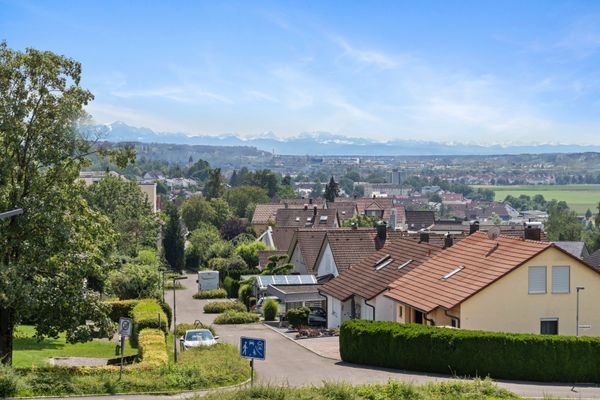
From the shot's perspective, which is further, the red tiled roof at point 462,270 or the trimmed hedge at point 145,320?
the trimmed hedge at point 145,320

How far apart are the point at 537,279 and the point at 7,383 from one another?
21780 millimetres

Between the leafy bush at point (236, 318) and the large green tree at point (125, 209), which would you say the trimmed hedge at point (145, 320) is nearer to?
the leafy bush at point (236, 318)

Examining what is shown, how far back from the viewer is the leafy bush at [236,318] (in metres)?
51.5

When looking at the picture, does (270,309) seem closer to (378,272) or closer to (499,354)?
(378,272)

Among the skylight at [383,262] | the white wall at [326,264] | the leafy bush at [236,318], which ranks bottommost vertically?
the leafy bush at [236,318]

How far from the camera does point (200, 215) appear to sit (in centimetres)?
12006

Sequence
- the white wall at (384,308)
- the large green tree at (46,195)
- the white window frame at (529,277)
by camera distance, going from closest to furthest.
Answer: the large green tree at (46,195) < the white window frame at (529,277) < the white wall at (384,308)

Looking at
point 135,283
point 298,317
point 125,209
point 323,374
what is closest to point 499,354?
point 323,374

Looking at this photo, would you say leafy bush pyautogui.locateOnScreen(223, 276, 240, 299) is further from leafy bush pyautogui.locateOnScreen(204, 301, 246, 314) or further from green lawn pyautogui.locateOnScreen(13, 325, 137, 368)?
green lawn pyautogui.locateOnScreen(13, 325, 137, 368)

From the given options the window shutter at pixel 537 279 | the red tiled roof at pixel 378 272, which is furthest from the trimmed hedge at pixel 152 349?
the window shutter at pixel 537 279

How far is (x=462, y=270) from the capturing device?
121 ft

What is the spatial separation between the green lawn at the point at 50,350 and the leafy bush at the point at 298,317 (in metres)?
10.8

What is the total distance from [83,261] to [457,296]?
1580 cm

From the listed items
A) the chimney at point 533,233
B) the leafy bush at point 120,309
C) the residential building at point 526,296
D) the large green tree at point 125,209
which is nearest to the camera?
the residential building at point 526,296
